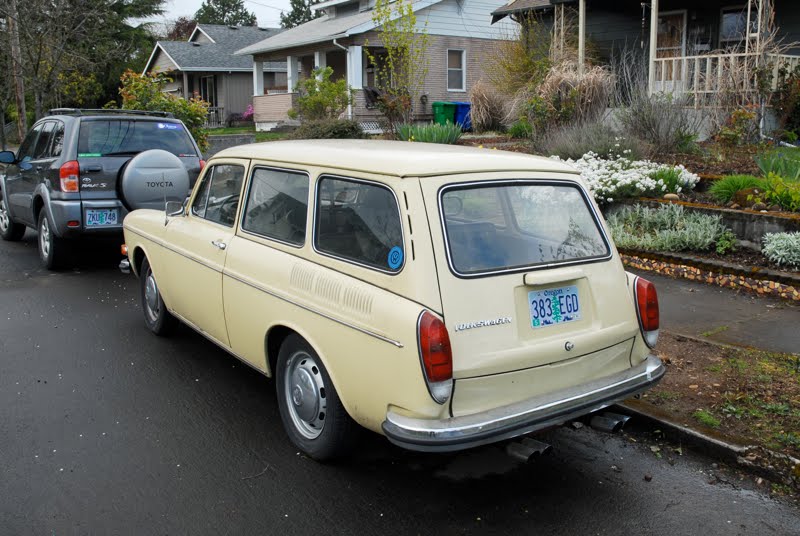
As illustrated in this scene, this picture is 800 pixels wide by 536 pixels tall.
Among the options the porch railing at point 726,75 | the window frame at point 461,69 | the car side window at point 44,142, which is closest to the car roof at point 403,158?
the car side window at point 44,142

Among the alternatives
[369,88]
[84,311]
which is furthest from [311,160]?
[369,88]

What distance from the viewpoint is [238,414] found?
5.14 m

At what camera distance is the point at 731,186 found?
9.45 metres

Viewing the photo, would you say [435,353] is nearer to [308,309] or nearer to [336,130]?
[308,309]

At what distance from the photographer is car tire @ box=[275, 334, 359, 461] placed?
419 cm

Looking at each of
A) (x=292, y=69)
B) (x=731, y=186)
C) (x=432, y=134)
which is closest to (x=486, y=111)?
(x=432, y=134)

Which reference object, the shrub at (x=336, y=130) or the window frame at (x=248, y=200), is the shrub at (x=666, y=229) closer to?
the window frame at (x=248, y=200)

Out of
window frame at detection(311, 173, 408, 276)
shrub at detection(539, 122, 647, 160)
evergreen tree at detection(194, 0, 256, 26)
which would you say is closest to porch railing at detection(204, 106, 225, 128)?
shrub at detection(539, 122, 647, 160)

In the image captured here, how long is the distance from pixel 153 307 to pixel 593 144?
749 cm

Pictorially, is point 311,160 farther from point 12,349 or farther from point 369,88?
point 369,88

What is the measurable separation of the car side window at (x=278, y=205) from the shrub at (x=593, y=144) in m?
7.62

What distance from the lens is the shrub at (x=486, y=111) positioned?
21.8m

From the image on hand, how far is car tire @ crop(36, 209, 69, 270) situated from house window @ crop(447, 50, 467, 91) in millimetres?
22004

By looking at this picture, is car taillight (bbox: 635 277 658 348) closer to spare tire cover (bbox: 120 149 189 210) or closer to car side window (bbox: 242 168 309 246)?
car side window (bbox: 242 168 309 246)
